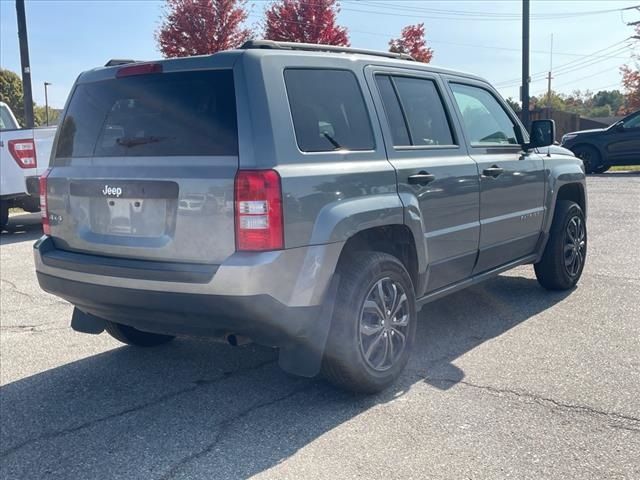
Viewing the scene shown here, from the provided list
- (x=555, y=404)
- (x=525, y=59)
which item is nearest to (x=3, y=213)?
(x=555, y=404)

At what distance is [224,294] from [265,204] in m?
0.48

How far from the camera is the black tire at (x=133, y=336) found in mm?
4626

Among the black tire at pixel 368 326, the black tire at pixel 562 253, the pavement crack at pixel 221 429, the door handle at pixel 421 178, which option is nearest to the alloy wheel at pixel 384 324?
the black tire at pixel 368 326

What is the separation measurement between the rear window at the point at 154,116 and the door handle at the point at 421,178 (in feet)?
4.21

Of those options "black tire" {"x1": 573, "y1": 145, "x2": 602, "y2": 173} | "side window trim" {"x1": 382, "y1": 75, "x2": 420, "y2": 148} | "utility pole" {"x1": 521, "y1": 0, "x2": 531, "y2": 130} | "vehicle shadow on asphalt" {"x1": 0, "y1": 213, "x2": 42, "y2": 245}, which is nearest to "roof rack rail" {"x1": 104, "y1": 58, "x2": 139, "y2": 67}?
"side window trim" {"x1": 382, "y1": 75, "x2": 420, "y2": 148}

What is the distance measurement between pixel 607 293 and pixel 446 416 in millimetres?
3162

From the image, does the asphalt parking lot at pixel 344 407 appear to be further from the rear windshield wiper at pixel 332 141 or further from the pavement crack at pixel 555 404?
the rear windshield wiper at pixel 332 141

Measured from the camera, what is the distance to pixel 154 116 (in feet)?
11.9

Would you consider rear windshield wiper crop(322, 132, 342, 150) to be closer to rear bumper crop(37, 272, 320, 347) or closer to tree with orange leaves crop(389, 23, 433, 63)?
rear bumper crop(37, 272, 320, 347)

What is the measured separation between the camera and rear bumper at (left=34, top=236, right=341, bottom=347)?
10.7ft

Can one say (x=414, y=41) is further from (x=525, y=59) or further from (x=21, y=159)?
(x=21, y=159)

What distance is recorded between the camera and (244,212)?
325cm

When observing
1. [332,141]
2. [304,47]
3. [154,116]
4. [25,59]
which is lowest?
[332,141]

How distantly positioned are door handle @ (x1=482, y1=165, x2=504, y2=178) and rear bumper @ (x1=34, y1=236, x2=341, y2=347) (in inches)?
71.6
